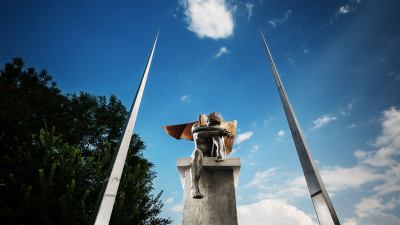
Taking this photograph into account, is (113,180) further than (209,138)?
No

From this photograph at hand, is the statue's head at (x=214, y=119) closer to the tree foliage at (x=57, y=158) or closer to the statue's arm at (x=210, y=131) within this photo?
the statue's arm at (x=210, y=131)

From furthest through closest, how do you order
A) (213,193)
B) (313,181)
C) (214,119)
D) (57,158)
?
(57,158), (214,119), (213,193), (313,181)

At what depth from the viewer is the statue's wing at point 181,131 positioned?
16.8ft

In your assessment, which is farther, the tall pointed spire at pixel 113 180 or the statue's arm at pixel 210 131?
the statue's arm at pixel 210 131

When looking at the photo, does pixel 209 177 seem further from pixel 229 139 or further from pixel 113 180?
pixel 113 180

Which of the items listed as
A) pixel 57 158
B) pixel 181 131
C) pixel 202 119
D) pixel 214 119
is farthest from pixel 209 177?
pixel 57 158

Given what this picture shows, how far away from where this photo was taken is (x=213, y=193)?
395 centimetres

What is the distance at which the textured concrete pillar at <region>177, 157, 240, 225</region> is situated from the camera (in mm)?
3664

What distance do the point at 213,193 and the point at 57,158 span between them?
855 centimetres

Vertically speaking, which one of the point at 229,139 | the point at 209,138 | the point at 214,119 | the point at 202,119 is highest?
the point at 202,119

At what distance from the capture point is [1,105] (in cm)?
1144

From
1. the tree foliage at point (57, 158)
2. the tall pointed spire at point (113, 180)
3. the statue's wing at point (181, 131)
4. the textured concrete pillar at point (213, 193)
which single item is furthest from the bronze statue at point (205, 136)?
the tree foliage at point (57, 158)

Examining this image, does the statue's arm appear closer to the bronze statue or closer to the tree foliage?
the bronze statue

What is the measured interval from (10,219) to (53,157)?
244cm
